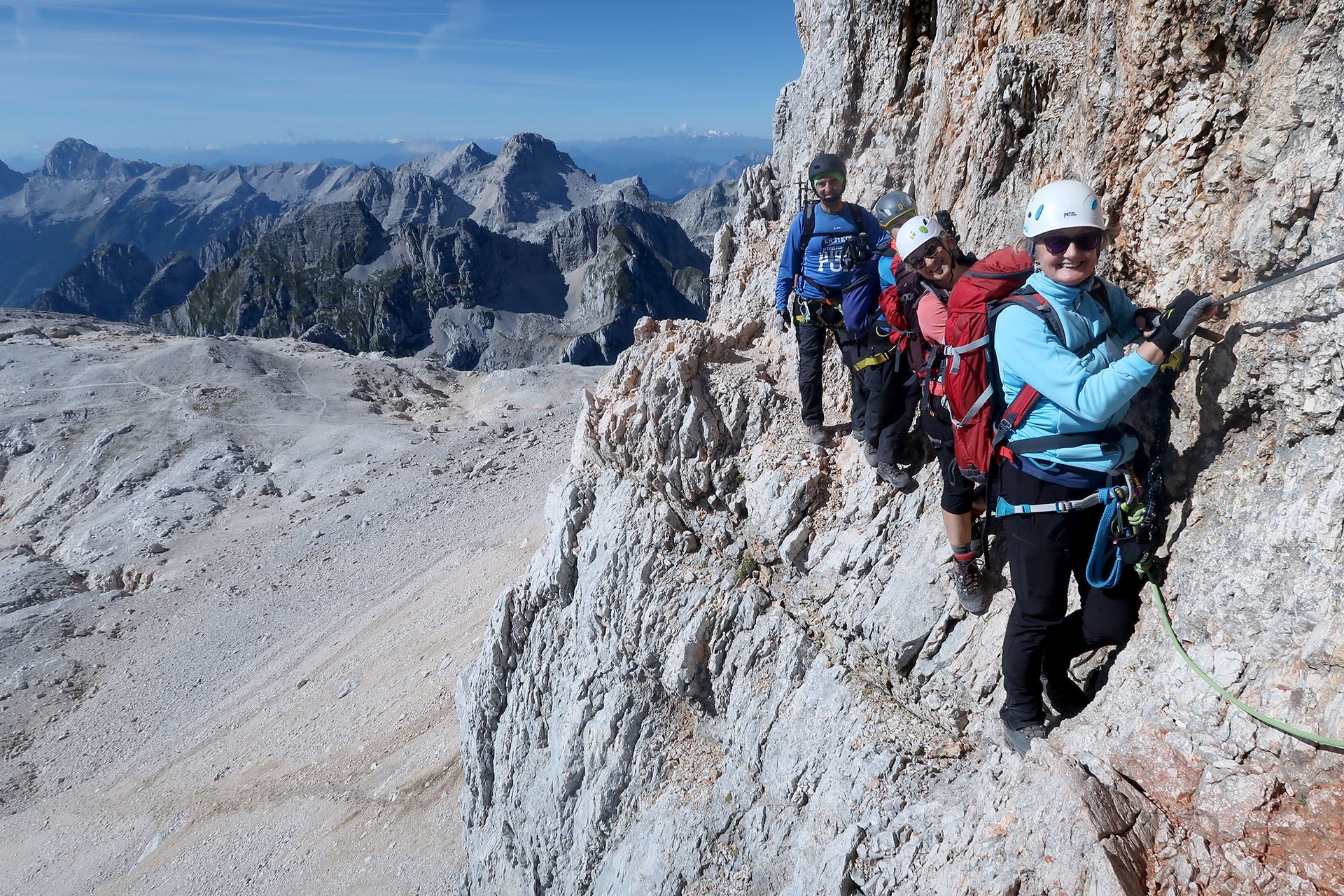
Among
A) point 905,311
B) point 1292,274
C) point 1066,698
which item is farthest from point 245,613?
point 1292,274

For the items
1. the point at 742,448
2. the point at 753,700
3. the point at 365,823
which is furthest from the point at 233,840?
the point at 742,448

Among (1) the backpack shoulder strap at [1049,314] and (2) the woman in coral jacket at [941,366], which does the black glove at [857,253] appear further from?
(1) the backpack shoulder strap at [1049,314]

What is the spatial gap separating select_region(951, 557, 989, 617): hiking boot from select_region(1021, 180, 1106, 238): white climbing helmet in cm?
405

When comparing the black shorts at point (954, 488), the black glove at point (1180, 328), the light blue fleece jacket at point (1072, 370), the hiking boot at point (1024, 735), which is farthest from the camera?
the black shorts at point (954, 488)

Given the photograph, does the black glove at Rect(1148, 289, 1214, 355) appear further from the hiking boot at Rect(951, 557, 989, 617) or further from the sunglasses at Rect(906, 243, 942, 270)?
the hiking boot at Rect(951, 557, 989, 617)

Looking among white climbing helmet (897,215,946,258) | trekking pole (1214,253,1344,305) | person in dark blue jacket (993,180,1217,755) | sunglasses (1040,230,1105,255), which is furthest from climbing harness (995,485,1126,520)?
white climbing helmet (897,215,946,258)

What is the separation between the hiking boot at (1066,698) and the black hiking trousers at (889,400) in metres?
3.60

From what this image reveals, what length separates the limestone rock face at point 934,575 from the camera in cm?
530

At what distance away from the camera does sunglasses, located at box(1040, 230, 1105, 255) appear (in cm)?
529

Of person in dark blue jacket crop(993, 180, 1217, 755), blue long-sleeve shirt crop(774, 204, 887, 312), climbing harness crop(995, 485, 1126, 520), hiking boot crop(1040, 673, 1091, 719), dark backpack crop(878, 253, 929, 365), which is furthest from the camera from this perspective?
blue long-sleeve shirt crop(774, 204, 887, 312)

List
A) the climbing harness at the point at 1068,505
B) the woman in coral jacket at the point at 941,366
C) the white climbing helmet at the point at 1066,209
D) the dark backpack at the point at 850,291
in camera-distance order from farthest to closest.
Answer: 1. the dark backpack at the point at 850,291
2. the woman in coral jacket at the point at 941,366
3. the climbing harness at the point at 1068,505
4. the white climbing helmet at the point at 1066,209

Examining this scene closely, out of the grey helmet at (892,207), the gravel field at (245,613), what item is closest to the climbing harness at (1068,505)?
the grey helmet at (892,207)

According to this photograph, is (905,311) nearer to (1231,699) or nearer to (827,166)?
(827,166)

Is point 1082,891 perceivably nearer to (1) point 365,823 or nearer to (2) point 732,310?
(2) point 732,310
